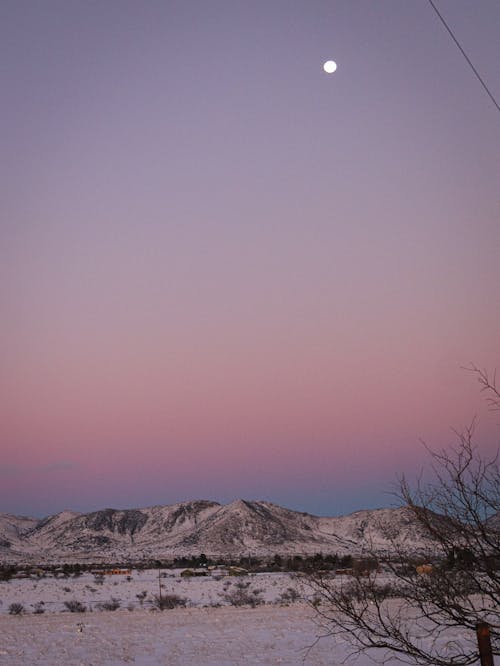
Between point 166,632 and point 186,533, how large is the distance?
365 feet

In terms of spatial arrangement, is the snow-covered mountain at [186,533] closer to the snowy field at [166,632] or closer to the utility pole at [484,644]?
the snowy field at [166,632]

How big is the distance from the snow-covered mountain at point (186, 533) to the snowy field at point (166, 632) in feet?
223

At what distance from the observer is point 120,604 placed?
115 feet

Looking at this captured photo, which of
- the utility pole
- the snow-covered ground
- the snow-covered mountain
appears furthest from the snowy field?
the snow-covered mountain

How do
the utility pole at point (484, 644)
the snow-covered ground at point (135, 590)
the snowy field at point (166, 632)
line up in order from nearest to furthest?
the utility pole at point (484, 644), the snowy field at point (166, 632), the snow-covered ground at point (135, 590)

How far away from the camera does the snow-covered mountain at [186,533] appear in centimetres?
11212

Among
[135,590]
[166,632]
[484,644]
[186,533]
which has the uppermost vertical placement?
[186,533]

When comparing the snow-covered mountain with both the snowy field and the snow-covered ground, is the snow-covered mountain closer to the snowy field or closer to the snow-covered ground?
the snow-covered ground

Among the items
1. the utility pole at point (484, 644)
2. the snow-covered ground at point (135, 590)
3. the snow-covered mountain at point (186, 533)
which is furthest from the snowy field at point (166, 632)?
the snow-covered mountain at point (186, 533)

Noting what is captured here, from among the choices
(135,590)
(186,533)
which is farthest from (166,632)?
(186,533)

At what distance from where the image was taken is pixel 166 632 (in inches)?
965

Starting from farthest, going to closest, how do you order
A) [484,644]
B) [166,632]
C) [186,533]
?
[186,533] → [166,632] → [484,644]

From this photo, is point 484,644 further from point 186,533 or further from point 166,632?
point 186,533

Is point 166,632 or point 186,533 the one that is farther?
point 186,533
